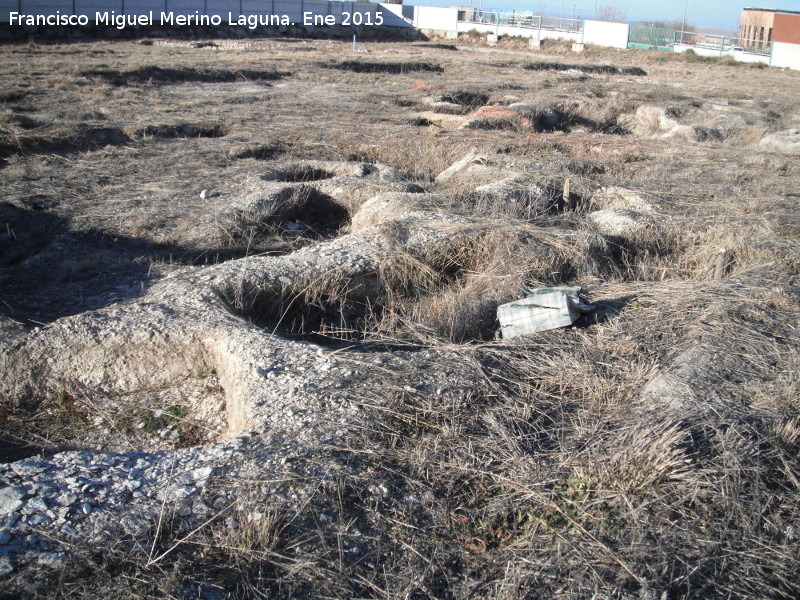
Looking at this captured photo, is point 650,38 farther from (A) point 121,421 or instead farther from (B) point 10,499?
(B) point 10,499

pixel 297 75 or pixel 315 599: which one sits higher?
pixel 297 75

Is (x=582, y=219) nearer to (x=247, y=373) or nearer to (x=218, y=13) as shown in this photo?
(x=247, y=373)

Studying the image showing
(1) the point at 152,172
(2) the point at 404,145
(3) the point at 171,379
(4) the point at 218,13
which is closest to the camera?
(3) the point at 171,379

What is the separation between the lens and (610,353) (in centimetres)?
416

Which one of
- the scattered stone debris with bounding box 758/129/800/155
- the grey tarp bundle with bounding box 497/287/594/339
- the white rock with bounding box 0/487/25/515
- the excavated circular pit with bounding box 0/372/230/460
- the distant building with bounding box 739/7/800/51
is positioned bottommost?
the excavated circular pit with bounding box 0/372/230/460

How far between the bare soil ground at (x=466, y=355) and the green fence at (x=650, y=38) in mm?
35440

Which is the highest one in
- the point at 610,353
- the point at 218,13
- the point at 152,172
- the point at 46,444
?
the point at 218,13

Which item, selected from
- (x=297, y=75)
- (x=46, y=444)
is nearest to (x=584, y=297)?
(x=46, y=444)

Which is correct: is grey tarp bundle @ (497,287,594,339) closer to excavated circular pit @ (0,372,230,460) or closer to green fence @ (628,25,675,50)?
excavated circular pit @ (0,372,230,460)

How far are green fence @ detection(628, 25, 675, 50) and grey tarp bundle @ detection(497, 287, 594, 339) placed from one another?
142 ft

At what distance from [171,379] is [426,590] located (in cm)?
230

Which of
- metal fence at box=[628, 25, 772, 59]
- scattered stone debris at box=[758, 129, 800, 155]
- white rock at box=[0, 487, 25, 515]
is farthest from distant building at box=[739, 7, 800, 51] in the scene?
white rock at box=[0, 487, 25, 515]

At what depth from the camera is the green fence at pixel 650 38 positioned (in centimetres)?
4294

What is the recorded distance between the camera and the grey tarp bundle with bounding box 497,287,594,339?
449 cm
